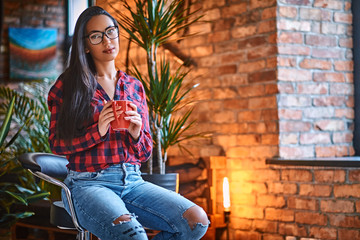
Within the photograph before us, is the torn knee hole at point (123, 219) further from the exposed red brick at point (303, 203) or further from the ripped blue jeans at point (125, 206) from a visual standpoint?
the exposed red brick at point (303, 203)

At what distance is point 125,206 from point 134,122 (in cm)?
29

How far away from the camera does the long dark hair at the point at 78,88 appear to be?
1.98 m

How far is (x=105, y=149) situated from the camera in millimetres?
1997

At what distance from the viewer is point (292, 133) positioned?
370cm

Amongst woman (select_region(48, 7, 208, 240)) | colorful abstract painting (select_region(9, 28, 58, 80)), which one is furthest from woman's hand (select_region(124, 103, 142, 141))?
colorful abstract painting (select_region(9, 28, 58, 80))

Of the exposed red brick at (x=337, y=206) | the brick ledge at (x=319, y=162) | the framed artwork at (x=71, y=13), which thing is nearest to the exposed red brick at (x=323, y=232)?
the exposed red brick at (x=337, y=206)

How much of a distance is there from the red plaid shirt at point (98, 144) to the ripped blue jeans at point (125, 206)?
33 mm

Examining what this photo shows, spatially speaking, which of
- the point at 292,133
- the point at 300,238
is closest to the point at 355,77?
the point at 292,133

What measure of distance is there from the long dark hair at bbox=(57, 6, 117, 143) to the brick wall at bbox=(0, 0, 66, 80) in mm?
4537

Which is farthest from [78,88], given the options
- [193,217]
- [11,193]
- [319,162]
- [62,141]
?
[319,162]

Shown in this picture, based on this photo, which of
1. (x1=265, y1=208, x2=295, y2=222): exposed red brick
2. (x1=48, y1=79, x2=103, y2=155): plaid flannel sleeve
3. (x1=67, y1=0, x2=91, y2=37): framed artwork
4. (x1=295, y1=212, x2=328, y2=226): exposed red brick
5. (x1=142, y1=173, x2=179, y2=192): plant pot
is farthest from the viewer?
(x1=67, y1=0, x2=91, y2=37): framed artwork

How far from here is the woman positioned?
1.82 metres

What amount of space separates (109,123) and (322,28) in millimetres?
2340

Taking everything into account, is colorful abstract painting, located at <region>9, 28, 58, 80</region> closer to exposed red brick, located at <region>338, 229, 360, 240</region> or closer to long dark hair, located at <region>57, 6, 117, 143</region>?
exposed red brick, located at <region>338, 229, 360, 240</region>
